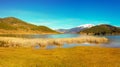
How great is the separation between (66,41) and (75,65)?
57.6 m

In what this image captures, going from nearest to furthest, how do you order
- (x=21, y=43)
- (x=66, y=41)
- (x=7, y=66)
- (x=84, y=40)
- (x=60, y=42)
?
(x=7, y=66) → (x=21, y=43) → (x=60, y=42) → (x=66, y=41) → (x=84, y=40)

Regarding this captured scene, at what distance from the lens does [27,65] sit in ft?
83.3

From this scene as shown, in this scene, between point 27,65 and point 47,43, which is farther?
point 47,43

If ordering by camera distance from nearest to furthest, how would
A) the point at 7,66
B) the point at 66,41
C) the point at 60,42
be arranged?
1. the point at 7,66
2. the point at 60,42
3. the point at 66,41

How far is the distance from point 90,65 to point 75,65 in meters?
2.40

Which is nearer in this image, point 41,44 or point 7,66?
point 7,66

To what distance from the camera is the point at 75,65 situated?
2542cm

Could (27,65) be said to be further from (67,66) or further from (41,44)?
(41,44)

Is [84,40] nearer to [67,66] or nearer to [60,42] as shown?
[60,42]

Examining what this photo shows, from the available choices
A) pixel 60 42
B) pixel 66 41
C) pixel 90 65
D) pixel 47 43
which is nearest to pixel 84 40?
pixel 66 41

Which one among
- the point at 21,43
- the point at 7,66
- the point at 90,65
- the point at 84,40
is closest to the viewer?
the point at 7,66

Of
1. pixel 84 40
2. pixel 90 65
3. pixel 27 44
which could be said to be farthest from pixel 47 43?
pixel 90 65

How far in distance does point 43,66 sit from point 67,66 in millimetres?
3185

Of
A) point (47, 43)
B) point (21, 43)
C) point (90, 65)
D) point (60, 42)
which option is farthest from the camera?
point (60, 42)
